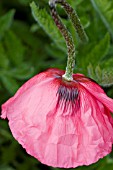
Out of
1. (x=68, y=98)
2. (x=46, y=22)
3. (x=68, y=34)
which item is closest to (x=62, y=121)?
(x=68, y=98)

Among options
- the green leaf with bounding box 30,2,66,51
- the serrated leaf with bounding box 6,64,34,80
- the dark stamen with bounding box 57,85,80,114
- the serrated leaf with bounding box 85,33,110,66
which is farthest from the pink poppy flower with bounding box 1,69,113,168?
the serrated leaf with bounding box 6,64,34,80

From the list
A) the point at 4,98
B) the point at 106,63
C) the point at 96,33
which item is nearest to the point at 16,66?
the point at 4,98

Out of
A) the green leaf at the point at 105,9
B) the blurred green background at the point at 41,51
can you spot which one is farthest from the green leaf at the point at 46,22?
the green leaf at the point at 105,9

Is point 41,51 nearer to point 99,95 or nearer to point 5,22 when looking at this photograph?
point 5,22

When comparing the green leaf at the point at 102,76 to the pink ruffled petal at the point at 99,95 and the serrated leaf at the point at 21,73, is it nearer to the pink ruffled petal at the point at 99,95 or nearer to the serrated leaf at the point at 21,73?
the pink ruffled petal at the point at 99,95

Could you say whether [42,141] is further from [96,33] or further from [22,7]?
[22,7]

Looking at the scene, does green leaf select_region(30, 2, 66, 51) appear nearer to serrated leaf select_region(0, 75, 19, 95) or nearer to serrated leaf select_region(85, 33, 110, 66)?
serrated leaf select_region(85, 33, 110, 66)
